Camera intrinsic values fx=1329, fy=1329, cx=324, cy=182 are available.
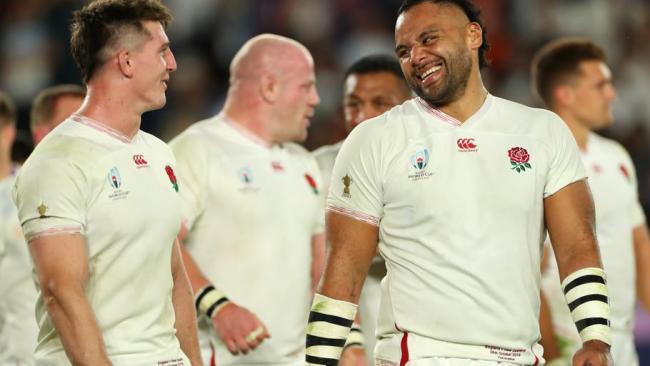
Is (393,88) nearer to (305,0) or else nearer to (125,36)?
(125,36)

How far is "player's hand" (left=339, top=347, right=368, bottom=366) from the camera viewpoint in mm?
6062

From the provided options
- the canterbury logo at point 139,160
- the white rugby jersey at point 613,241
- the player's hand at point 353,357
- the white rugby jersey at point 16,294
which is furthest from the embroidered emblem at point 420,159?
the white rugby jersey at point 16,294

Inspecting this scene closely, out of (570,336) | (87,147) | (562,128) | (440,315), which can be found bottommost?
(570,336)

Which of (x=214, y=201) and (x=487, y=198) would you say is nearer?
(x=487, y=198)

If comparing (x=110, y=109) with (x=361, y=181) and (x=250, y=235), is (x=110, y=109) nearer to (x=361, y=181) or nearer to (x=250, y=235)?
(x=361, y=181)

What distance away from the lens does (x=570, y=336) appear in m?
7.25

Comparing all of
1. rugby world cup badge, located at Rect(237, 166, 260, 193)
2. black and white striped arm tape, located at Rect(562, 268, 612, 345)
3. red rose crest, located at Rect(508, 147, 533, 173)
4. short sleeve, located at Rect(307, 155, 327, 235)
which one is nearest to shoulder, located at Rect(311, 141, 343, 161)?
short sleeve, located at Rect(307, 155, 327, 235)

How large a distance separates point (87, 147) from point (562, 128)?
1729 mm

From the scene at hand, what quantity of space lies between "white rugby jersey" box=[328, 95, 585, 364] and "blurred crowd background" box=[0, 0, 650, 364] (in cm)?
597

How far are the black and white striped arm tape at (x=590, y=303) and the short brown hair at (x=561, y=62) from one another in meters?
3.05

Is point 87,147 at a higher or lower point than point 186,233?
higher

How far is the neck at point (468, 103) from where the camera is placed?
4914 millimetres

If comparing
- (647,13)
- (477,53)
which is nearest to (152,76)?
(477,53)

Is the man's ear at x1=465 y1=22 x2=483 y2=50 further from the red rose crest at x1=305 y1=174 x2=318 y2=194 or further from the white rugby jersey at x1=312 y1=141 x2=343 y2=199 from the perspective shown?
the white rugby jersey at x1=312 y1=141 x2=343 y2=199
